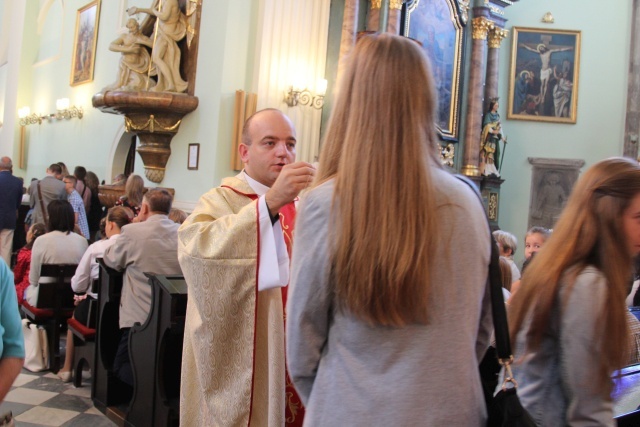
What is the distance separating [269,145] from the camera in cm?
281

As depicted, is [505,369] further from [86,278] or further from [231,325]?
[86,278]

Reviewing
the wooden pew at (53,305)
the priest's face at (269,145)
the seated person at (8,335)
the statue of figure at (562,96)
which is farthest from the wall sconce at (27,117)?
the seated person at (8,335)

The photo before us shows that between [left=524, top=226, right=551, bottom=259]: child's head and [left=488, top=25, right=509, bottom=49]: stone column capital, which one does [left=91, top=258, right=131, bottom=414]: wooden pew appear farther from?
[left=488, top=25, right=509, bottom=49]: stone column capital

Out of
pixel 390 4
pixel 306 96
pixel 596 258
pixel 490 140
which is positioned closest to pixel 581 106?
pixel 490 140

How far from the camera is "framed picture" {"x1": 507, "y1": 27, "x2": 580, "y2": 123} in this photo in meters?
12.5

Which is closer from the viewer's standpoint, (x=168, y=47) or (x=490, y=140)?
(x=168, y=47)

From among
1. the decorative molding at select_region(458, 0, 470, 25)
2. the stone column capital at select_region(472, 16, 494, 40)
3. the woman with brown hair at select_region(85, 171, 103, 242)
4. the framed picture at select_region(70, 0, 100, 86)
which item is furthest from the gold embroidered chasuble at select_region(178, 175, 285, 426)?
the framed picture at select_region(70, 0, 100, 86)

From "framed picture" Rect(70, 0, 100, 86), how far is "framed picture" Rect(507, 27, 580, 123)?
782cm

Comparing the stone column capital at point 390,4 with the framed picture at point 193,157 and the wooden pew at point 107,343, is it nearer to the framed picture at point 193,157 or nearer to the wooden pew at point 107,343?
the framed picture at point 193,157

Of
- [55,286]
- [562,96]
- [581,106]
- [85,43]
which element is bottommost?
[55,286]

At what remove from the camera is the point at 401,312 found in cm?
135

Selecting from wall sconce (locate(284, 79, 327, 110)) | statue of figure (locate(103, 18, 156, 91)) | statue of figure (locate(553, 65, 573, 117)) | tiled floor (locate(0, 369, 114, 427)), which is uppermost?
statue of figure (locate(553, 65, 573, 117))

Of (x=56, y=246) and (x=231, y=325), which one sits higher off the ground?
(x=56, y=246)

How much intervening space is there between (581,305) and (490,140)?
9.60 meters
